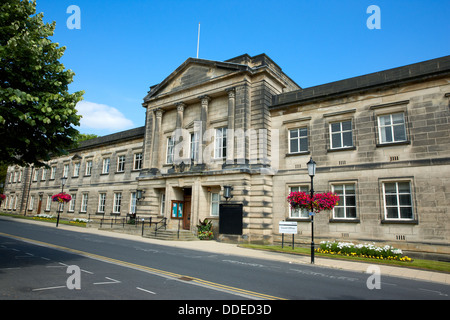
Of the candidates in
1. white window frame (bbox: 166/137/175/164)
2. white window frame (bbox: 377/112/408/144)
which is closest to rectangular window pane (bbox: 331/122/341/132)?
white window frame (bbox: 377/112/408/144)

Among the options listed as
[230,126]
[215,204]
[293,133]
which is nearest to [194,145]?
[230,126]

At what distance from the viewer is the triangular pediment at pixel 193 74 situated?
2261cm

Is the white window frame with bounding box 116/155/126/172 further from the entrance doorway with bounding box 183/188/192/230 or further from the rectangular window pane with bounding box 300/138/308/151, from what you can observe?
the rectangular window pane with bounding box 300/138/308/151

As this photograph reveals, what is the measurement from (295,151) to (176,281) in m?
14.1

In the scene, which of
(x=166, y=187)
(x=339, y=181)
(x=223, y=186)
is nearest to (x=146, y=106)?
(x=166, y=187)

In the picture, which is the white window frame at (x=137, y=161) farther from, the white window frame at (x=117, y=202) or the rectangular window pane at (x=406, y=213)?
the rectangular window pane at (x=406, y=213)

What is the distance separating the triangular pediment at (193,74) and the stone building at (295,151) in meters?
0.09

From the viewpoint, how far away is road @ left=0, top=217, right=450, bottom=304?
22.2ft

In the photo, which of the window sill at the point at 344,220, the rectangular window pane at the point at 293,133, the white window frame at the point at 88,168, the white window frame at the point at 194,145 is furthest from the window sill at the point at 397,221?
the white window frame at the point at 88,168

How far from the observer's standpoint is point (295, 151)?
20234 mm

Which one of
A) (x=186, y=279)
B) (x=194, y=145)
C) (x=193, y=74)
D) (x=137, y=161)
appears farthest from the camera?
(x=137, y=161)

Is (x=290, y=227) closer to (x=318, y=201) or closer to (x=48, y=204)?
(x=318, y=201)

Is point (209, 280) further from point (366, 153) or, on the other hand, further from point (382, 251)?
point (366, 153)

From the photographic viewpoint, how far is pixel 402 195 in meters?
15.9
